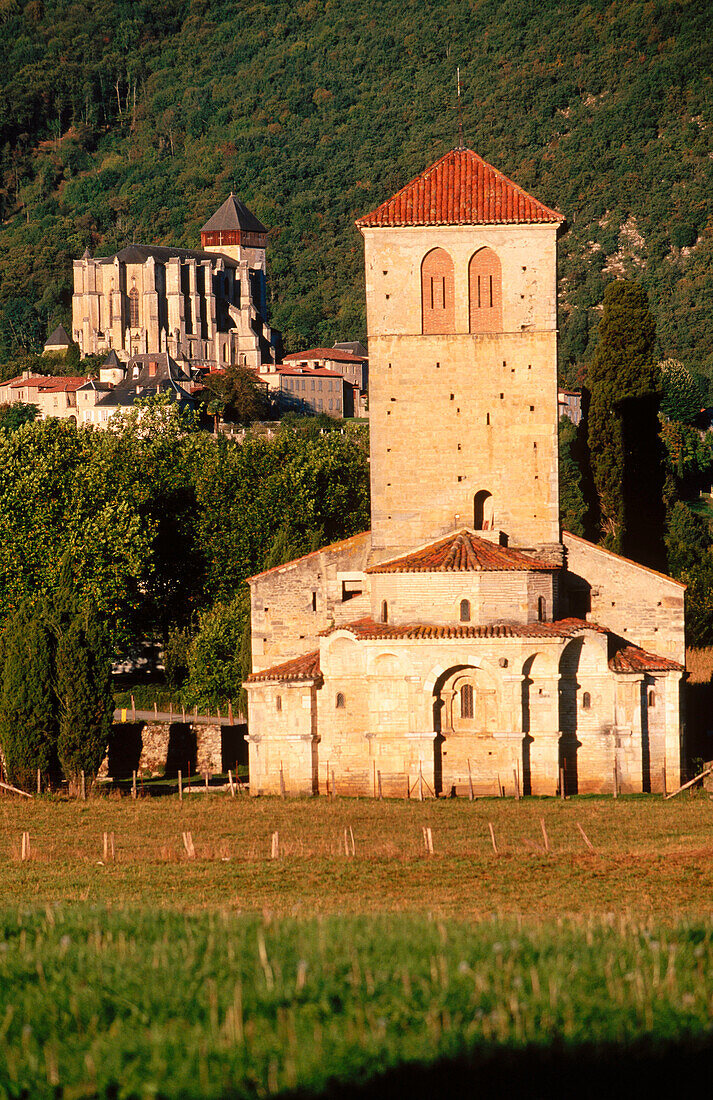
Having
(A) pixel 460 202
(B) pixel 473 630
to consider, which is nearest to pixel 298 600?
(B) pixel 473 630

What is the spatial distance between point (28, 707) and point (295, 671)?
6.54m

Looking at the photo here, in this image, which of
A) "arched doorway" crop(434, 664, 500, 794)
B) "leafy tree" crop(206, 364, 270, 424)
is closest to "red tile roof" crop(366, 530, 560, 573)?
"arched doorway" crop(434, 664, 500, 794)

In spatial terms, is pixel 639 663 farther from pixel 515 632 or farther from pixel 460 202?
pixel 460 202

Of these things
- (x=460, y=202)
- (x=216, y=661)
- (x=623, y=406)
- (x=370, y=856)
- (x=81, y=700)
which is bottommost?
(x=216, y=661)

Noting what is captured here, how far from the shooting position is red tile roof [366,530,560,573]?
125ft

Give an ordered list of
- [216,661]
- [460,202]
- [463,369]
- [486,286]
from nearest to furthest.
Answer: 1. [486,286]
2. [463,369]
3. [460,202]
4. [216,661]

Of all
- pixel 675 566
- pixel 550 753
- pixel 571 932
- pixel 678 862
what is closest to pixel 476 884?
pixel 678 862

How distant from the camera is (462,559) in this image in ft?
126

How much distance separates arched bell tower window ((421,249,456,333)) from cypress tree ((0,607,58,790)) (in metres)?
12.1

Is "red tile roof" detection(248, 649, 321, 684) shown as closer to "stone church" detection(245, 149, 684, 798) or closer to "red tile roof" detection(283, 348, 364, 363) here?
"stone church" detection(245, 149, 684, 798)

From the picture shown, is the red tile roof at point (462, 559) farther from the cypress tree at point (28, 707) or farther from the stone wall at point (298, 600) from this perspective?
the cypress tree at point (28, 707)

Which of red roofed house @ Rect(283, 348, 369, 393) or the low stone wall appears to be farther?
red roofed house @ Rect(283, 348, 369, 393)

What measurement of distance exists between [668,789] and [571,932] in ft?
81.3

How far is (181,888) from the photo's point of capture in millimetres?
25812
